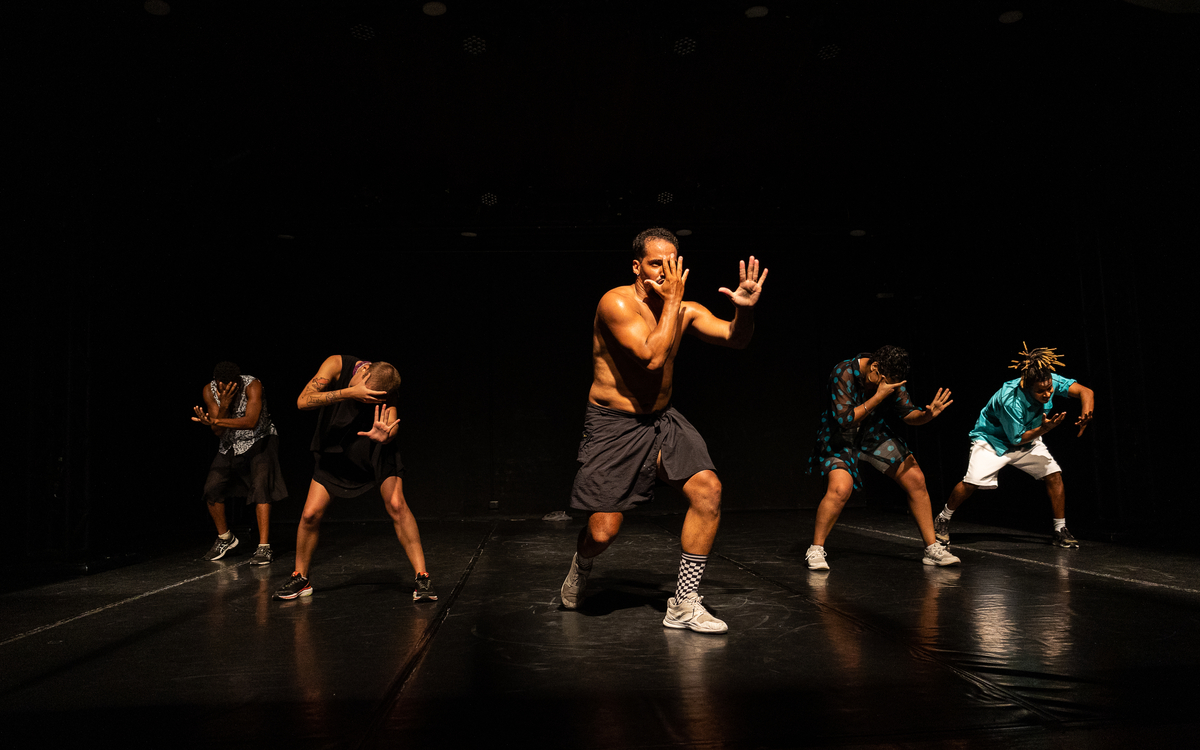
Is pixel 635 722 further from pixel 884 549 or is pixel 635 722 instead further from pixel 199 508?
pixel 199 508

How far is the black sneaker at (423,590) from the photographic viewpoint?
Result: 131 inches

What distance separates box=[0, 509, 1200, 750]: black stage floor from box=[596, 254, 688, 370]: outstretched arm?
3.42 feet

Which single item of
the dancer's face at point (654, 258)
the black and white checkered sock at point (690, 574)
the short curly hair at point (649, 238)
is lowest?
the black and white checkered sock at point (690, 574)

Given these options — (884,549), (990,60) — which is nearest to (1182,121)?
(990,60)

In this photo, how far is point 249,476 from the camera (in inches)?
203

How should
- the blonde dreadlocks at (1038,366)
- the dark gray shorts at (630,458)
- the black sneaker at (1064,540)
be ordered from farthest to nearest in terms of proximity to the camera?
1. the black sneaker at (1064,540)
2. the blonde dreadlocks at (1038,366)
3. the dark gray shorts at (630,458)

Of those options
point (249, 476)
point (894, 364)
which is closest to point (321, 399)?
point (249, 476)

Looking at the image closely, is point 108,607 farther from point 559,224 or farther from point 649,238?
point 559,224

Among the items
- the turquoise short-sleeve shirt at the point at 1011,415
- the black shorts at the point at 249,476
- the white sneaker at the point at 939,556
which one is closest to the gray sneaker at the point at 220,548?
the black shorts at the point at 249,476

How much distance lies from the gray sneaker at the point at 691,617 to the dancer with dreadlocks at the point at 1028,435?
2.81m

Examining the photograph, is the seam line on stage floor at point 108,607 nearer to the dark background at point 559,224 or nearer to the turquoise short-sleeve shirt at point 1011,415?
the dark background at point 559,224

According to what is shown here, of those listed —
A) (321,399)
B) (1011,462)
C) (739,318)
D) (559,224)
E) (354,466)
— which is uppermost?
(559,224)

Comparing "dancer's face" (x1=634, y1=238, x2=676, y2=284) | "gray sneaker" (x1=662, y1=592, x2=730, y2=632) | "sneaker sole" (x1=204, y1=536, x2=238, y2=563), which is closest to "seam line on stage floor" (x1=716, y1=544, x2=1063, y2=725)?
"gray sneaker" (x1=662, y1=592, x2=730, y2=632)

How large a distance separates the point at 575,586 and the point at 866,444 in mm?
2049
